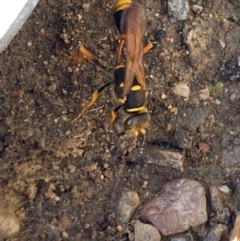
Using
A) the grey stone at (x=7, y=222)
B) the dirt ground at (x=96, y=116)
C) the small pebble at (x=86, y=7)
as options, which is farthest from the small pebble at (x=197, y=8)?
the grey stone at (x=7, y=222)

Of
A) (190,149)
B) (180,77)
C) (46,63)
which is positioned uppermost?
(46,63)

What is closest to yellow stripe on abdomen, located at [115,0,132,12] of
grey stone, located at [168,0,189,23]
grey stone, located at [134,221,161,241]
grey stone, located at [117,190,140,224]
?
grey stone, located at [168,0,189,23]

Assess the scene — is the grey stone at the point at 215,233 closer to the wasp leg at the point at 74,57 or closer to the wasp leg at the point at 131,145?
the wasp leg at the point at 131,145

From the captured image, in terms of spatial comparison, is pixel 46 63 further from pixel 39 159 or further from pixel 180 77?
pixel 180 77

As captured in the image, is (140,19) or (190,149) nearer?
(140,19)

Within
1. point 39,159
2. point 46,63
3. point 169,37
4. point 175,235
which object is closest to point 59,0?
point 46,63

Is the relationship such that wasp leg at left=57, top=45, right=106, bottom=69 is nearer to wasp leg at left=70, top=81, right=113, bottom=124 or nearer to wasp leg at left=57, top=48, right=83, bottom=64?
wasp leg at left=57, top=48, right=83, bottom=64
